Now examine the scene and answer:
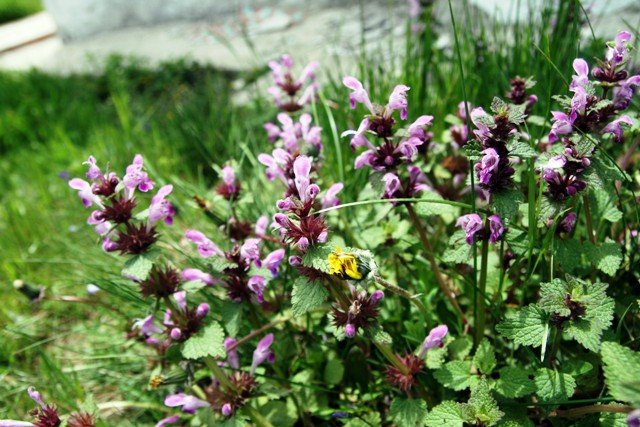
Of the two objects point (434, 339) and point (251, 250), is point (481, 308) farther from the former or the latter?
point (251, 250)

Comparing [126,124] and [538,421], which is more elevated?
[126,124]

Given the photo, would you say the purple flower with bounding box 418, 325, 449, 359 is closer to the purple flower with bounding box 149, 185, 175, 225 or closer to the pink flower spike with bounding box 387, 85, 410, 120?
the pink flower spike with bounding box 387, 85, 410, 120

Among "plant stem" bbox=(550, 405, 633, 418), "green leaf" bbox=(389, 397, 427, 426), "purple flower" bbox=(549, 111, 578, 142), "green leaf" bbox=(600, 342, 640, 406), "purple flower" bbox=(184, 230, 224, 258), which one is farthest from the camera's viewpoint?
"purple flower" bbox=(184, 230, 224, 258)

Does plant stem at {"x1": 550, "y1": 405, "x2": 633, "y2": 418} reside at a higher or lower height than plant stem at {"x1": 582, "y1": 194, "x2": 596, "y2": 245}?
lower

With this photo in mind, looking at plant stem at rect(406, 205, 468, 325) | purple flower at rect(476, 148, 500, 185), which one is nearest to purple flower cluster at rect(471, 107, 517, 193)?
purple flower at rect(476, 148, 500, 185)

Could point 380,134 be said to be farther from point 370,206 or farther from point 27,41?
point 27,41

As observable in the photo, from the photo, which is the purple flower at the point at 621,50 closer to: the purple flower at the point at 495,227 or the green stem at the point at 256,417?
Answer: the purple flower at the point at 495,227

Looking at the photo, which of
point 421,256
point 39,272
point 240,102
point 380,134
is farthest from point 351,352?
point 240,102
